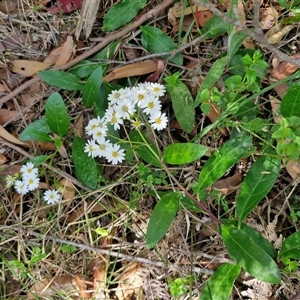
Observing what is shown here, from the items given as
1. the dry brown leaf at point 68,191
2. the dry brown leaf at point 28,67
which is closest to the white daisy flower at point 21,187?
the dry brown leaf at point 68,191

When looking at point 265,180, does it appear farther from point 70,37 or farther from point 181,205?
point 70,37

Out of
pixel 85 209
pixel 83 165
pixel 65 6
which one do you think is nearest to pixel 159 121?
pixel 83 165

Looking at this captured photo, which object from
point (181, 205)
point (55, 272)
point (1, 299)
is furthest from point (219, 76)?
point (1, 299)

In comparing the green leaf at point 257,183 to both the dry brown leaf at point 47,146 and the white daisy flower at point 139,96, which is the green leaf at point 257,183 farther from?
the dry brown leaf at point 47,146

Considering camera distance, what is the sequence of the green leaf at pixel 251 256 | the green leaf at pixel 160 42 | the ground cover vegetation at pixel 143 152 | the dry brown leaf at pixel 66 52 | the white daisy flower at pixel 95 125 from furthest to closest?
the dry brown leaf at pixel 66 52 < the green leaf at pixel 160 42 < the white daisy flower at pixel 95 125 < the ground cover vegetation at pixel 143 152 < the green leaf at pixel 251 256

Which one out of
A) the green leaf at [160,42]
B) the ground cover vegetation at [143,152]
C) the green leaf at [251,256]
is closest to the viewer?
the green leaf at [251,256]
